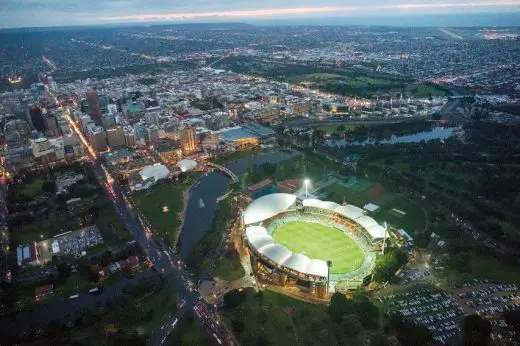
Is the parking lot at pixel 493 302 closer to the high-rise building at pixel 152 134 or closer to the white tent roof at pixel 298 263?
the white tent roof at pixel 298 263

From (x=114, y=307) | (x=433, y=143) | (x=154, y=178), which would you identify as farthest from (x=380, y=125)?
(x=114, y=307)

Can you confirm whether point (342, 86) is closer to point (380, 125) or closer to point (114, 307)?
point (380, 125)

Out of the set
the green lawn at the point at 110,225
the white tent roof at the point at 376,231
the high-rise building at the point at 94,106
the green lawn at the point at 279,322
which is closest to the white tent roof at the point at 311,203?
the white tent roof at the point at 376,231

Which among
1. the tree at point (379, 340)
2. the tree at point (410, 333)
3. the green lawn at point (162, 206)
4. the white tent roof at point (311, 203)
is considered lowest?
the green lawn at point (162, 206)

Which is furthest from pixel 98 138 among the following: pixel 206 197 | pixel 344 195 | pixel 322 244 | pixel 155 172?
pixel 322 244

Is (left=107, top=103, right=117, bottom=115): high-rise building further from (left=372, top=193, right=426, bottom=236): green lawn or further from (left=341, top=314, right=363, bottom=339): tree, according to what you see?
(left=341, top=314, right=363, bottom=339): tree

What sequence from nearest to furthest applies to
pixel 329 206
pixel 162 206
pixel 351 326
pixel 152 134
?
pixel 351 326 < pixel 329 206 < pixel 162 206 < pixel 152 134

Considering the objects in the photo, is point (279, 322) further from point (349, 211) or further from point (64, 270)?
point (64, 270)
